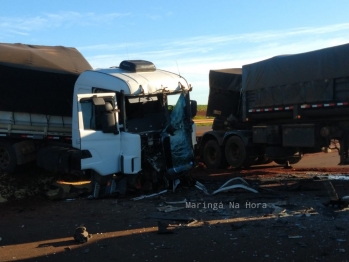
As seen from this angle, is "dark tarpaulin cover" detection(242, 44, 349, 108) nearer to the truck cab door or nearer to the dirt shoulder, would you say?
the dirt shoulder

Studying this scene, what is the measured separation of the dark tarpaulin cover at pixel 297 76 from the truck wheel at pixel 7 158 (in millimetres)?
6634

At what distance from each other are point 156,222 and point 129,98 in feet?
10.8

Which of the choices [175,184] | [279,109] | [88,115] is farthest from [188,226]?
[279,109]

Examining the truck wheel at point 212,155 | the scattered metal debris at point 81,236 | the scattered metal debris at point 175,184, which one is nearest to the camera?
the scattered metal debris at point 81,236

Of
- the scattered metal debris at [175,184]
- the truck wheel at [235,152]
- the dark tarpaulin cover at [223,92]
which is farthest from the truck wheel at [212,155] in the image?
the scattered metal debris at [175,184]

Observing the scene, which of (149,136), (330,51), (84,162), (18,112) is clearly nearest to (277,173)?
(330,51)

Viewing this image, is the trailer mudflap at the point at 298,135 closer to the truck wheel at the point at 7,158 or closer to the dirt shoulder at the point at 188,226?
the dirt shoulder at the point at 188,226

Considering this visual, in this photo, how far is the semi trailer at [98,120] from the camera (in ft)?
33.2

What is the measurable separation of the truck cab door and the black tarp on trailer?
235 centimetres

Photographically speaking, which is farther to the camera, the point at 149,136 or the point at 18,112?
the point at 18,112

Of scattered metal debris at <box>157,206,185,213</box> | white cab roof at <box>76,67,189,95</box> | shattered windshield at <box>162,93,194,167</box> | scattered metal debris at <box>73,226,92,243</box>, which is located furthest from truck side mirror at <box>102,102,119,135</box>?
scattered metal debris at <box>73,226,92,243</box>

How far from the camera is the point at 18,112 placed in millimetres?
12773

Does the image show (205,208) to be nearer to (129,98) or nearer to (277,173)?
(129,98)

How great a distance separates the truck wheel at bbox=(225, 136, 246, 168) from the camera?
48.0ft
